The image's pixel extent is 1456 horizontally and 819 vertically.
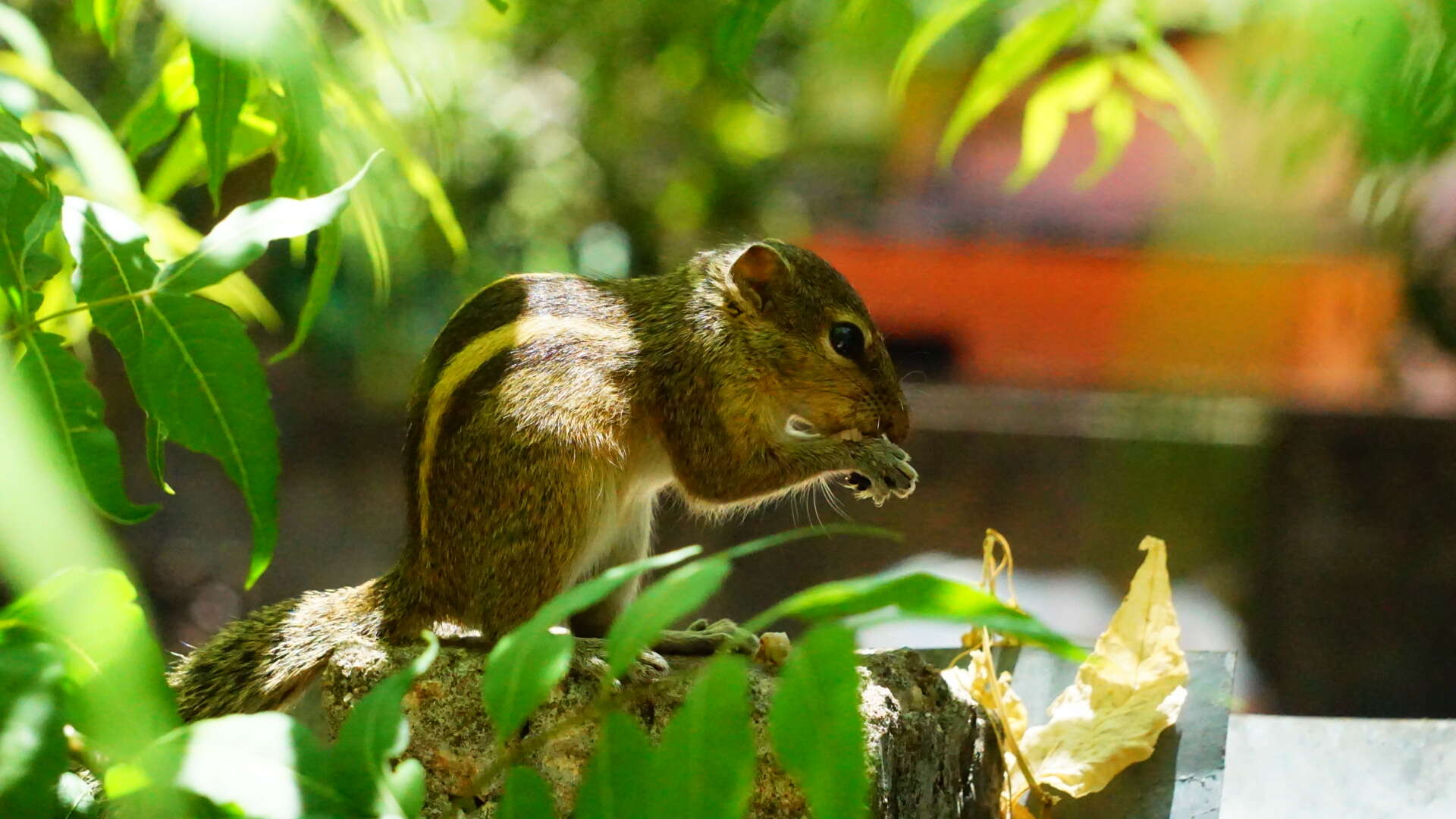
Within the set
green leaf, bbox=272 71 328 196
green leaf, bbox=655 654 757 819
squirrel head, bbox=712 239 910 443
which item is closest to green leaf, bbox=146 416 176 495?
green leaf, bbox=272 71 328 196

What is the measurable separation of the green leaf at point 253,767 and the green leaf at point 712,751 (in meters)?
0.12

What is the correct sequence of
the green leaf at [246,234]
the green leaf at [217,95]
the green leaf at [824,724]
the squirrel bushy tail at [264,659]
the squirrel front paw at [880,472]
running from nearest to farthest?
the green leaf at [824,724] → the green leaf at [246,234] → the green leaf at [217,95] → the squirrel bushy tail at [264,659] → the squirrel front paw at [880,472]

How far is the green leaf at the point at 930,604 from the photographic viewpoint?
Result: 31 centimetres

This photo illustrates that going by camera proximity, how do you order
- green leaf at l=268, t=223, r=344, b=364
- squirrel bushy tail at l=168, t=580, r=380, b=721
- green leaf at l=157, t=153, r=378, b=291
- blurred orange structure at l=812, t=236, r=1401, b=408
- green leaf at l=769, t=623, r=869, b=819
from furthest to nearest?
blurred orange structure at l=812, t=236, r=1401, b=408
squirrel bushy tail at l=168, t=580, r=380, b=721
green leaf at l=268, t=223, r=344, b=364
green leaf at l=157, t=153, r=378, b=291
green leaf at l=769, t=623, r=869, b=819

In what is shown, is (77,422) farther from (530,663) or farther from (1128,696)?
(1128,696)

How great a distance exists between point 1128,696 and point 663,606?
72 centimetres

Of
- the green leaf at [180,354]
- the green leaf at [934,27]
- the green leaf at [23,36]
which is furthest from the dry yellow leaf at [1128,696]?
the green leaf at [23,36]

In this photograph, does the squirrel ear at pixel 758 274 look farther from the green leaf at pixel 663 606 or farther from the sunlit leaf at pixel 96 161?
the green leaf at pixel 663 606

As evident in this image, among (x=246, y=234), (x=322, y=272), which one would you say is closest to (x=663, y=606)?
(x=246, y=234)

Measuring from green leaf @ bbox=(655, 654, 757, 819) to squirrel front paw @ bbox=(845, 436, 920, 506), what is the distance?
0.71 m

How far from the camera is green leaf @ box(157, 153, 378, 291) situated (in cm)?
54

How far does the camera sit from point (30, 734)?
0.38 m

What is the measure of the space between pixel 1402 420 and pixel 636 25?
1797mm

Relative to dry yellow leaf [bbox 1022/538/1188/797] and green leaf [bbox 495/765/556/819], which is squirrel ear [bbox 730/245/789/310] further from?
green leaf [bbox 495/765/556/819]
